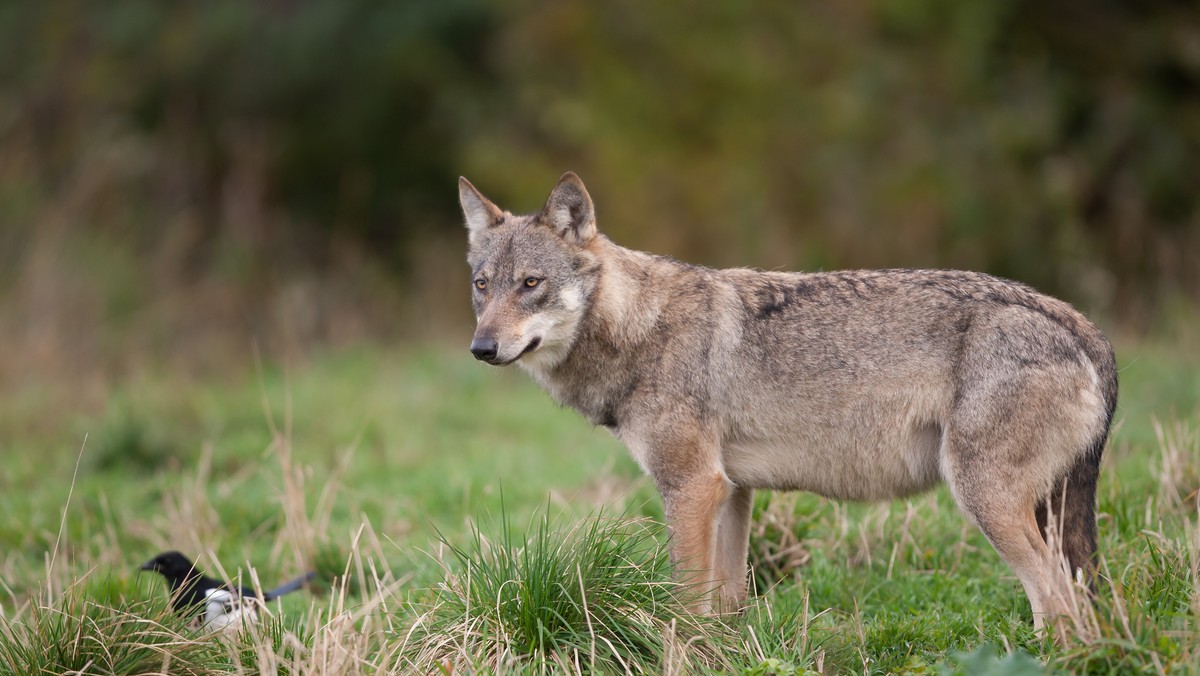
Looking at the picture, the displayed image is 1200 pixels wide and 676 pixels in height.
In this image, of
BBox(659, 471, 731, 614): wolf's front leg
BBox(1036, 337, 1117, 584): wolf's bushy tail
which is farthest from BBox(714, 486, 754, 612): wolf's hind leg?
BBox(1036, 337, 1117, 584): wolf's bushy tail

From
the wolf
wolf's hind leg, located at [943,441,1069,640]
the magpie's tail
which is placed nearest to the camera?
wolf's hind leg, located at [943,441,1069,640]

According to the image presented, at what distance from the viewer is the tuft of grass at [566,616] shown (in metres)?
4.53

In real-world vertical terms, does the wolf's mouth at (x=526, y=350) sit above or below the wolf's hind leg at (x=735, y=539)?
above

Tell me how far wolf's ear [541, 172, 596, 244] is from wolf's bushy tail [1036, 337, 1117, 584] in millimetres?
2372

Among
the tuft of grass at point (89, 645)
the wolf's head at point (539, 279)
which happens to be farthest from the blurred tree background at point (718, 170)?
the wolf's head at point (539, 279)

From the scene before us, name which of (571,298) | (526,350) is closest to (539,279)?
(571,298)

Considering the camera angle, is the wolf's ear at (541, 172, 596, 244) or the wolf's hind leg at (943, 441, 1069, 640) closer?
the wolf's hind leg at (943, 441, 1069, 640)

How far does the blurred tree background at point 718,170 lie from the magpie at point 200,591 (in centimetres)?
639

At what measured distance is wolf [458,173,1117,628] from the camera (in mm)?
4859

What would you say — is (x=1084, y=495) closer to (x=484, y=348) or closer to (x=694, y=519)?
(x=694, y=519)

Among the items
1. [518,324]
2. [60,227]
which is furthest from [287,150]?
[518,324]

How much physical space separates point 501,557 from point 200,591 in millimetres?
1819

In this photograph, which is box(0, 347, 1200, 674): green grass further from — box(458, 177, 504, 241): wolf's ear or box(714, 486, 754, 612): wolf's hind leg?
box(458, 177, 504, 241): wolf's ear

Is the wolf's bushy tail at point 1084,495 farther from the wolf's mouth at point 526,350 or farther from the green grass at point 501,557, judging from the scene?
the wolf's mouth at point 526,350
